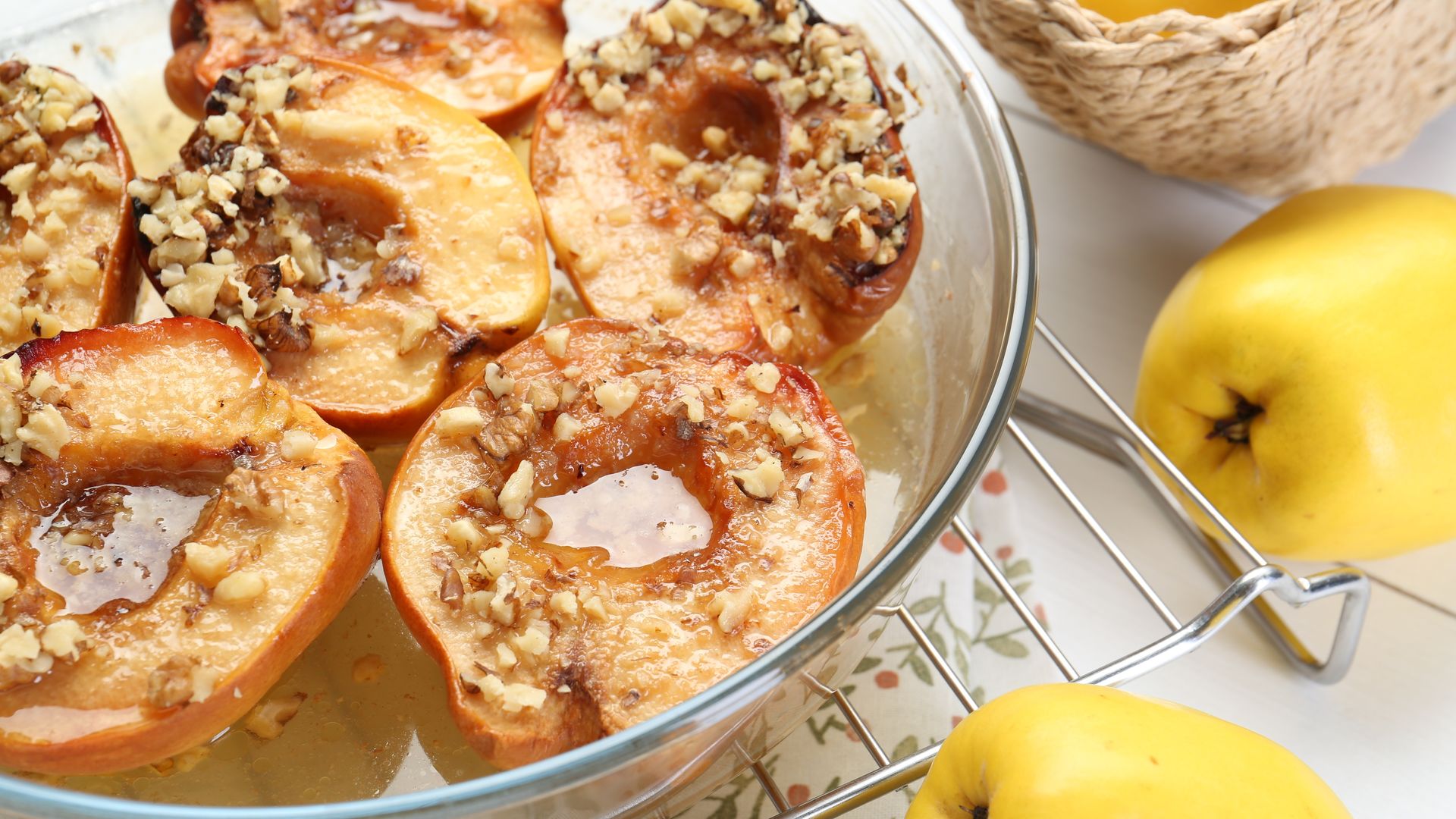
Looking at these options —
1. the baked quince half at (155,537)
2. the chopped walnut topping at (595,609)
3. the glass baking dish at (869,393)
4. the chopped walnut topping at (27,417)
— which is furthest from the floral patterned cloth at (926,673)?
the chopped walnut topping at (27,417)

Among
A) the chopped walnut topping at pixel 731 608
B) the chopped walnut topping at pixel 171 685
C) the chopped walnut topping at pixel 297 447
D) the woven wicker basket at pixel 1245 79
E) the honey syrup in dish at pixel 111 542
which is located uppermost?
the woven wicker basket at pixel 1245 79

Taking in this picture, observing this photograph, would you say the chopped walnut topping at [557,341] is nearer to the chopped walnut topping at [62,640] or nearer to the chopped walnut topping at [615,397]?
the chopped walnut topping at [615,397]

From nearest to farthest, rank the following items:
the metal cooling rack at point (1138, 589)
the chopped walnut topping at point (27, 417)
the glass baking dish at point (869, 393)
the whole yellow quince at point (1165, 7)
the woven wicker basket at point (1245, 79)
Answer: the glass baking dish at point (869, 393), the chopped walnut topping at point (27, 417), the metal cooling rack at point (1138, 589), the woven wicker basket at point (1245, 79), the whole yellow quince at point (1165, 7)

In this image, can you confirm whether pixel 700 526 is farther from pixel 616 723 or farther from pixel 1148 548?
pixel 1148 548

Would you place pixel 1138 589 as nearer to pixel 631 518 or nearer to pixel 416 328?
pixel 631 518

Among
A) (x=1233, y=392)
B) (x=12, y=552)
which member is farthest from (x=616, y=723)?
(x=1233, y=392)

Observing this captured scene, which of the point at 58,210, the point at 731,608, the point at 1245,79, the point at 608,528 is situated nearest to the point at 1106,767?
the point at 731,608

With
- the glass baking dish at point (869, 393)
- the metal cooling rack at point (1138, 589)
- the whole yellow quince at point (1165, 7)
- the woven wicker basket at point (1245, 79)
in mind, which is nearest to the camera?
the glass baking dish at point (869, 393)
